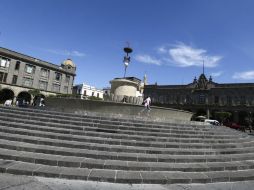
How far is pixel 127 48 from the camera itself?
710 inches

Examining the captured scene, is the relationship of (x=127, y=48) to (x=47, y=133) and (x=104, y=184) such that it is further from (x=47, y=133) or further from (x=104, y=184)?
(x=104, y=184)

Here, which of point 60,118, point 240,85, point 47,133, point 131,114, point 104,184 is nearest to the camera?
point 104,184

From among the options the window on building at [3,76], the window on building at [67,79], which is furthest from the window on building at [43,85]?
the window on building at [3,76]

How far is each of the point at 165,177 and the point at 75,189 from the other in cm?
255

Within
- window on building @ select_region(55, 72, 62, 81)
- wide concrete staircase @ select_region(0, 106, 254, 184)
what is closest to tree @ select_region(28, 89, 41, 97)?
window on building @ select_region(55, 72, 62, 81)

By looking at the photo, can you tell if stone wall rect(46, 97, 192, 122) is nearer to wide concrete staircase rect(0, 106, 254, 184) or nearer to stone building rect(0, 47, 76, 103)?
wide concrete staircase rect(0, 106, 254, 184)

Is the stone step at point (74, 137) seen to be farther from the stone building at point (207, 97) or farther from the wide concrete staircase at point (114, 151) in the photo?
the stone building at point (207, 97)

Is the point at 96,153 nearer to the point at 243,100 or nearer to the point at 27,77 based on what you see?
the point at 27,77

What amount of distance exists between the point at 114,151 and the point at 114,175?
162 cm

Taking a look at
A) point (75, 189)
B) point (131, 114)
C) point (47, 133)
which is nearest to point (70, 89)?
point (131, 114)

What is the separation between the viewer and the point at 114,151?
7.17 meters

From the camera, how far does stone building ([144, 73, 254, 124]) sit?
52.2 metres

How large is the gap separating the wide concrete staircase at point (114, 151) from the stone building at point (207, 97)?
48.3 meters

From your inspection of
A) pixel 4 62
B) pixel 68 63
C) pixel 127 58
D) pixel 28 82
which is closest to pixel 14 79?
pixel 28 82
